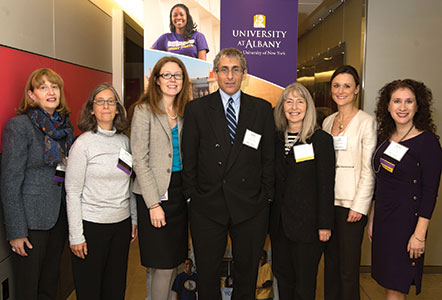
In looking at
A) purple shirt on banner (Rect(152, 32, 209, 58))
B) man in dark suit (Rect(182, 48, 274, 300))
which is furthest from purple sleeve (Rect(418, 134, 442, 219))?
purple shirt on banner (Rect(152, 32, 209, 58))

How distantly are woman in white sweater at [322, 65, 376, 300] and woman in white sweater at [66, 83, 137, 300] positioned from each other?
151 centimetres

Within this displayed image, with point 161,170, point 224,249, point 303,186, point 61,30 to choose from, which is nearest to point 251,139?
point 303,186

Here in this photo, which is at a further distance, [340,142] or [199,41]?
[199,41]

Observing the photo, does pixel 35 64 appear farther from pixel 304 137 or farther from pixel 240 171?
pixel 304 137

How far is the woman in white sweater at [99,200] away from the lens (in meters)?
2.26

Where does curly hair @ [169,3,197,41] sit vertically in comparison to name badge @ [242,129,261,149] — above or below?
above

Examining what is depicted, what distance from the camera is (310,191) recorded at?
8.02ft

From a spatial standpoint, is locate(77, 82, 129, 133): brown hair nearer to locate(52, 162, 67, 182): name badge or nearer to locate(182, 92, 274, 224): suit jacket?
locate(52, 162, 67, 182): name badge

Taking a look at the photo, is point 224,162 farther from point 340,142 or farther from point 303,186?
point 340,142

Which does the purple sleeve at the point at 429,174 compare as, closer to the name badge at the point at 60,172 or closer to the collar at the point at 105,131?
the collar at the point at 105,131

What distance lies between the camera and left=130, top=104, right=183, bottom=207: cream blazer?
2.39 m

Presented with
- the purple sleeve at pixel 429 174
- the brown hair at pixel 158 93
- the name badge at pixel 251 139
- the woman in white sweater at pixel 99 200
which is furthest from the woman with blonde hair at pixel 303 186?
the woman in white sweater at pixel 99 200

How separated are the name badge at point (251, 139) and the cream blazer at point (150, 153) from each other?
522mm

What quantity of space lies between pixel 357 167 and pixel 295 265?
32.7 inches
